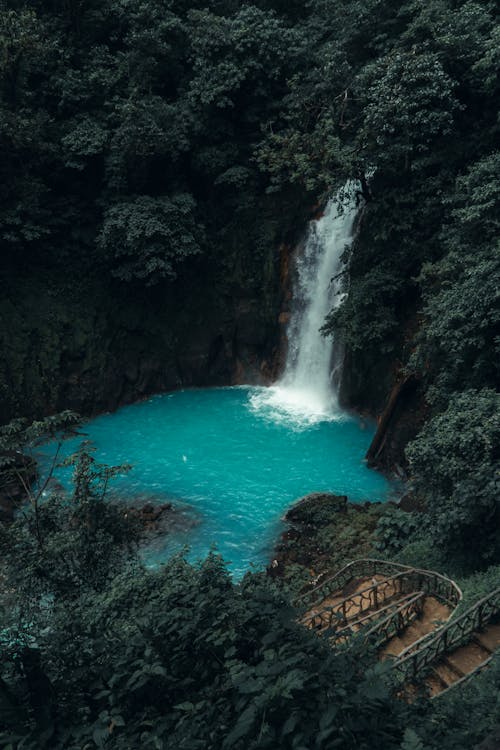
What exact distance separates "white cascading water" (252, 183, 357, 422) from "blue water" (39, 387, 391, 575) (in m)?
0.81

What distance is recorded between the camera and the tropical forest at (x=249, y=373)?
5.06m

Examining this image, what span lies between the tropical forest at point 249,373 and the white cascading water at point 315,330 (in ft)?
0.31

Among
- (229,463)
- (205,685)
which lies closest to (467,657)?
(205,685)

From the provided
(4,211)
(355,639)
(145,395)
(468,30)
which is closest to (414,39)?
(468,30)

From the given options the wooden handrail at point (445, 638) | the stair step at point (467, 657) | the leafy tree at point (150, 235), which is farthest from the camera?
the leafy tree at point (150, 235)

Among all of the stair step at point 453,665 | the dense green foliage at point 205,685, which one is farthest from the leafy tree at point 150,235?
the stair step at point 453,665

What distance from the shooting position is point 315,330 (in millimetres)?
21672

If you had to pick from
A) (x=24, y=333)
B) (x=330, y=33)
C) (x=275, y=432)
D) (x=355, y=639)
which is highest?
(x=330, y=33)

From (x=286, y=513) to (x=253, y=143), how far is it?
13.0 metres

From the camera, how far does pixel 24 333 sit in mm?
20047

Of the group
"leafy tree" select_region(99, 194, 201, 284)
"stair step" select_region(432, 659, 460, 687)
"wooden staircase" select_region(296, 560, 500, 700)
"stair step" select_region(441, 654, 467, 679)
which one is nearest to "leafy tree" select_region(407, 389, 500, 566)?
"wooden staircase" select_region(296, 560, 500, 700)

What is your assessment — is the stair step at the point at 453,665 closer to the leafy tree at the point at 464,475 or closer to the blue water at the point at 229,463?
the leafy tree at the point at 464,475

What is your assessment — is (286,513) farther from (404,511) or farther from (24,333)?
(24,333)

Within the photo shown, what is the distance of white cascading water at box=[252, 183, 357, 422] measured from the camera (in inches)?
817
